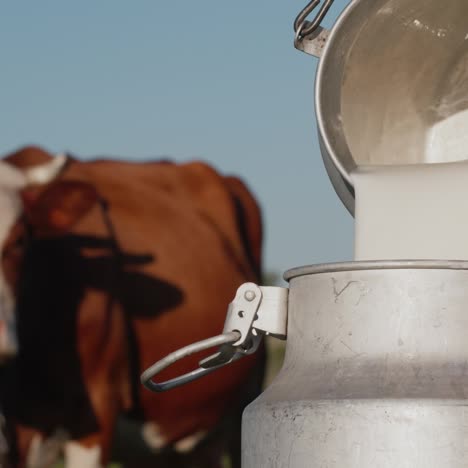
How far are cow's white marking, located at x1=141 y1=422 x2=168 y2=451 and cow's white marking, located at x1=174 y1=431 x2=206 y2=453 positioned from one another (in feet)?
0.54

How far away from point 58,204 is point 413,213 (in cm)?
351

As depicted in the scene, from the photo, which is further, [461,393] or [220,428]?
[220,428]

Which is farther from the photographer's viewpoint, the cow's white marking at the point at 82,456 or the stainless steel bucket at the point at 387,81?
the cow's white marking at the point at 82,456

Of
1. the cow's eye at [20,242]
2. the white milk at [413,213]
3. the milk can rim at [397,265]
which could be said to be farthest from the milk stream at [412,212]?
the cow's eye at [20,242]

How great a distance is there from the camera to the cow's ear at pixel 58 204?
4934 mm

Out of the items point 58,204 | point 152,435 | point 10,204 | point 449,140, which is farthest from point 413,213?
point 152,435

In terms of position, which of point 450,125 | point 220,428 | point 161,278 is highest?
point 450,125

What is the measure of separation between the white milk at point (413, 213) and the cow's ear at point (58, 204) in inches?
133

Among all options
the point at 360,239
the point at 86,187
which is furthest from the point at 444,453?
the point at 86,187

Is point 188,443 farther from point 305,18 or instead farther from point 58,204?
point 305,18

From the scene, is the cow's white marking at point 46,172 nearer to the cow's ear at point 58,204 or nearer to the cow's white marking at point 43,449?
the cow's ear at point 58,204

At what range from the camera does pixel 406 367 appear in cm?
137

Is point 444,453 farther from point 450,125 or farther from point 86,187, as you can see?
point 86,187

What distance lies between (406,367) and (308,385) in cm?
12
